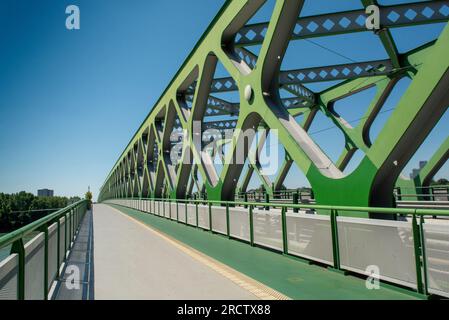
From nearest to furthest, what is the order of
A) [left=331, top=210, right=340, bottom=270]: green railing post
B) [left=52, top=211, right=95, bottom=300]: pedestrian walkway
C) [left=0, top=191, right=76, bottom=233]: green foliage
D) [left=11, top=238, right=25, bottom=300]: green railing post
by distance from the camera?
[left=11, top=238, right=25, bottom=300]: green railing post < [left=52, top=211, right=95, bottom=300]: pedestrian walkway < [left=331, top=210, right=340, bottom=270]: green railing post < [left=0, top=191, right=76, bottom=233]: green foliage

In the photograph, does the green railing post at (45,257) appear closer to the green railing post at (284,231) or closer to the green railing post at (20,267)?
the green railing post at (20,267)

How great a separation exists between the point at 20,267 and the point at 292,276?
434cm

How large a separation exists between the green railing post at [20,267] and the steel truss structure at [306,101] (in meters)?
6.18

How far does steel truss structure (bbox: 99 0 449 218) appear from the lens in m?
6.34

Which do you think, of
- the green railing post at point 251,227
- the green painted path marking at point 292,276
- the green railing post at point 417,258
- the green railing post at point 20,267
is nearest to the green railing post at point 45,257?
the green railing post at point 20,267

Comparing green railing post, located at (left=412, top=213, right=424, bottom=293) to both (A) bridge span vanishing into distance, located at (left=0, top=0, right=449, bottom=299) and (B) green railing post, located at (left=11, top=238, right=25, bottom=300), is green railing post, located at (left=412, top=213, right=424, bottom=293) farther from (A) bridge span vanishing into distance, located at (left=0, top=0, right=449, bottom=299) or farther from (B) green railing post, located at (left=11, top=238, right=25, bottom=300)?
(B) green railing post, located at (left=11, top=238, right=25, bottom=300)

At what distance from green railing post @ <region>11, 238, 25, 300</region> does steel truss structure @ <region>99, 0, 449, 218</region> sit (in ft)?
20.3

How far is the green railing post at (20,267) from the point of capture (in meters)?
3.39

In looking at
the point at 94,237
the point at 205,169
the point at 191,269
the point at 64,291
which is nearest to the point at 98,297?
the point at 64,291

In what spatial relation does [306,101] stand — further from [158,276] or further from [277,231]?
[158,276]

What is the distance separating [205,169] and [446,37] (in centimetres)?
1204

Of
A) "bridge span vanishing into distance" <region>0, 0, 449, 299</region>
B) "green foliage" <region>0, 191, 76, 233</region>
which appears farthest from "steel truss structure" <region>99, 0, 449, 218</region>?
"green foliage" <region>0, 191, 76, 233</region>

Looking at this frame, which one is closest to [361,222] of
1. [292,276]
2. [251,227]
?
[292,276]

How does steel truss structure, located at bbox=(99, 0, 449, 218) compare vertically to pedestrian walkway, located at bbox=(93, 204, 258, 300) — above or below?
above
